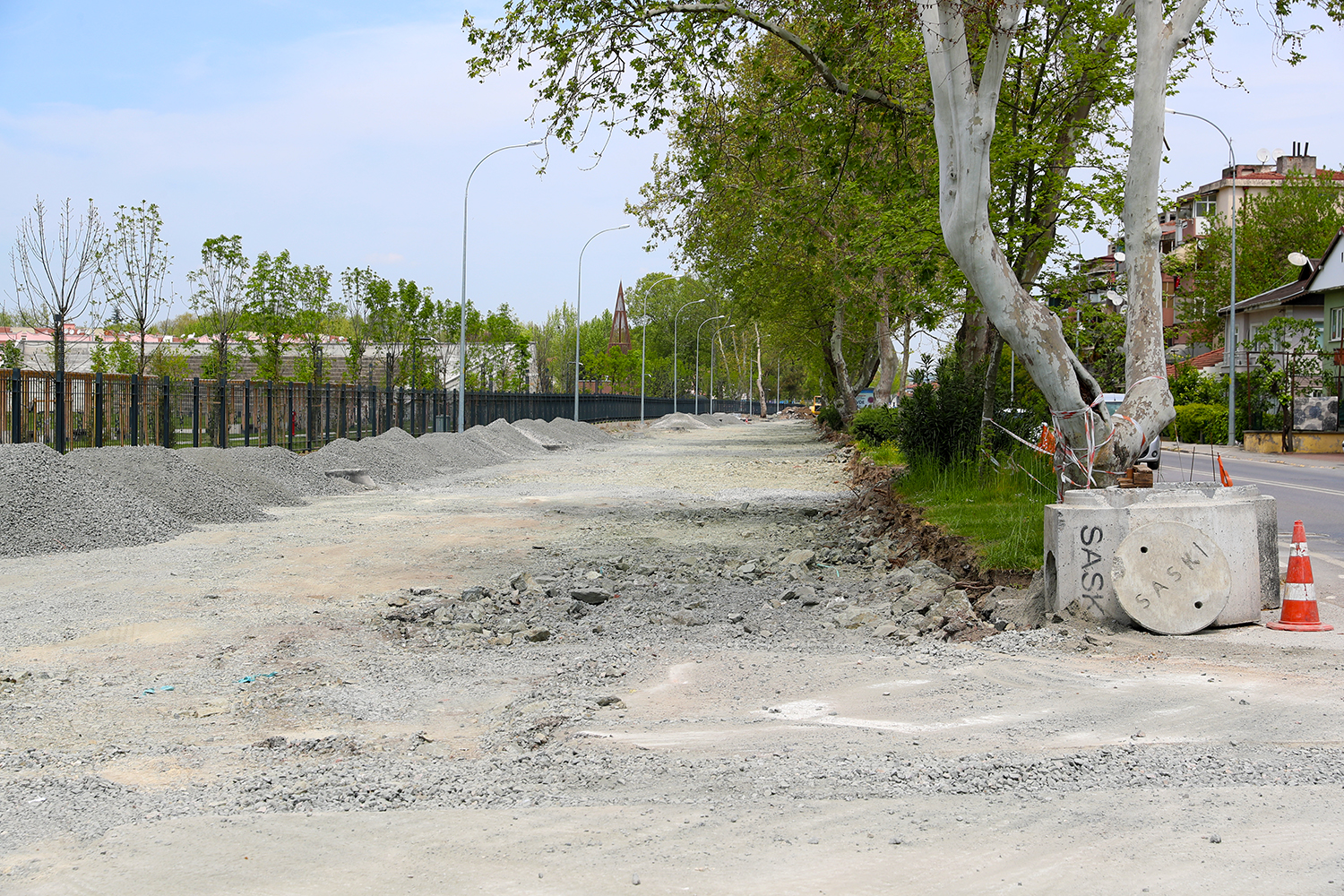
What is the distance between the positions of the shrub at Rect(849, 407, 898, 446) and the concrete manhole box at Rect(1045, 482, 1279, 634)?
18498 millimetres

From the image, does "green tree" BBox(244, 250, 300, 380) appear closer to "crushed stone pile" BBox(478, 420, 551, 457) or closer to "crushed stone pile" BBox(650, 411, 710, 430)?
"crushed stone pile" BBox(478, 420, 551, 457)

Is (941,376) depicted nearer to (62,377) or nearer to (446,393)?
(62,377)

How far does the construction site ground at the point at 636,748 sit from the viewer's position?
4.01 metres

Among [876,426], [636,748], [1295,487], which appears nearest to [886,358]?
[876,426]

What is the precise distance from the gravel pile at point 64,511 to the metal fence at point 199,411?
387cm

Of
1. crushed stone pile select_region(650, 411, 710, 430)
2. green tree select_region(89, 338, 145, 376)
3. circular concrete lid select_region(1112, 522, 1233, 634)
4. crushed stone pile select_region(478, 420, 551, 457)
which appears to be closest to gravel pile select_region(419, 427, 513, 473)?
crushed stone pile select_region(478, 420, 551, 457)

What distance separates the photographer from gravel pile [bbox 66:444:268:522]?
16672mm

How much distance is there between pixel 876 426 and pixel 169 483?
18780 mm

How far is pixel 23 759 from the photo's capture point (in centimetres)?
542

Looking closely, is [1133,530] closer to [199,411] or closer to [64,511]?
[64,511]

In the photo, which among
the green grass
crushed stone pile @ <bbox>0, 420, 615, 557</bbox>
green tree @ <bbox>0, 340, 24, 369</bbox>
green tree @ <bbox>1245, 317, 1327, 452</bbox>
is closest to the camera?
the green grass

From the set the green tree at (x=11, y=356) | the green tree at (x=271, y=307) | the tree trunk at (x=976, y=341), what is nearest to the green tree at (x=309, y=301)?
the green tree at (x=271, y=307)

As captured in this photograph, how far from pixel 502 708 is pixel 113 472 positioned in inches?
504

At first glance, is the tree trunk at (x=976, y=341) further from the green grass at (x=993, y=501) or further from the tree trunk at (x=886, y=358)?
the tree trunk at (x=886, y=358)
